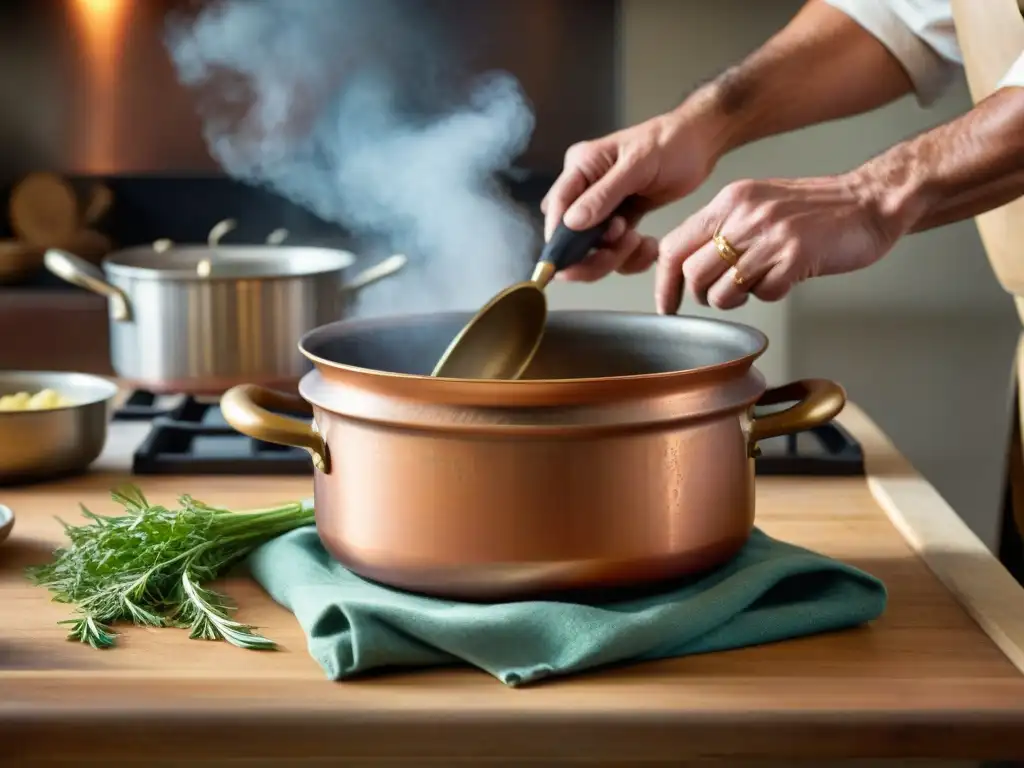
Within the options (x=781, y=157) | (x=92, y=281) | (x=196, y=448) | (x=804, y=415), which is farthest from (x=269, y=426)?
(x=781, y=157)

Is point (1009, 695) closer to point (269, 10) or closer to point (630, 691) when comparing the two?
point (630, 691)

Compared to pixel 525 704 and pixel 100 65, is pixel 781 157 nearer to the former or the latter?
pixel 100 65

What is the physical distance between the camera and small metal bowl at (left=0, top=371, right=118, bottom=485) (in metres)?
1.11

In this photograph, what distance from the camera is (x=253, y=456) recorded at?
1.18 m

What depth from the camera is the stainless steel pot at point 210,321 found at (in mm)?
1422

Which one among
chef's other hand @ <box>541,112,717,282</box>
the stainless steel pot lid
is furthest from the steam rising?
chef's other hand @ <box>541,112,717,282</box>

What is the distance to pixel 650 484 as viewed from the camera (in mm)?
747

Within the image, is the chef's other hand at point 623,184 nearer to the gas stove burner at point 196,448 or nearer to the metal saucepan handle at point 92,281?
the gas stove burner at point 196,448

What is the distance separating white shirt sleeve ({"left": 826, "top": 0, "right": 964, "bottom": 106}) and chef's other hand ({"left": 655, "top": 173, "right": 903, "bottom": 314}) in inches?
17.0

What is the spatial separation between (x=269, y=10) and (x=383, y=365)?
1835 millimetres

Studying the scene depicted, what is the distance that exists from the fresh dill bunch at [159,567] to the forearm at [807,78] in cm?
70

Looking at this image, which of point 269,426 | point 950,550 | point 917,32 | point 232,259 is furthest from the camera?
point 232,259

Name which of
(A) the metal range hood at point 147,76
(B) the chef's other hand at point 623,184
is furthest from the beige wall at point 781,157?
(B) the chef's other hand at point 623,184

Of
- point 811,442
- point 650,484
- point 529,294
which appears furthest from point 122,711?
point 811,442
